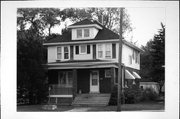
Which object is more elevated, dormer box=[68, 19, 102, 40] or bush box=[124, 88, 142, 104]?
dormer box=[68, 19, 102, 40]

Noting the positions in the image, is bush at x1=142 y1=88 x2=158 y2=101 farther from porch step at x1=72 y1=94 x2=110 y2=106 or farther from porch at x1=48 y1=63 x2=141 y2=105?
porch step at x1=72 y1=94 x2=110 y2=106

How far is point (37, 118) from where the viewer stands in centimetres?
1233

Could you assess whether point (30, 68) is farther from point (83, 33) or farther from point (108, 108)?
point (108, 108)

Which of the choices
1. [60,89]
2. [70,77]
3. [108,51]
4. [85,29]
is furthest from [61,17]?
[60,89]

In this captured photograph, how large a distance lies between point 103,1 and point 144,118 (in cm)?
343

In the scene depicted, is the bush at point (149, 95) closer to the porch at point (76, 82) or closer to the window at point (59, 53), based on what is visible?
the porch at point (76, 82)

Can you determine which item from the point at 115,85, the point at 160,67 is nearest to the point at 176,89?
the point at 160,67

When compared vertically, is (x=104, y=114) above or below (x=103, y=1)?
below

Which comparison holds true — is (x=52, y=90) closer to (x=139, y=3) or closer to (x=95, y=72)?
(x=95, y=72)

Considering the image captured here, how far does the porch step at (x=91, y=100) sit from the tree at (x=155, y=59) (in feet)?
4.23

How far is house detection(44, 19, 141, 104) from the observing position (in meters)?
12.7

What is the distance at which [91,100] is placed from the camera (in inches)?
506

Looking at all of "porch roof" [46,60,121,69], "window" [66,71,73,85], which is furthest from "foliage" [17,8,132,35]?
"window" [66,71,73,85]

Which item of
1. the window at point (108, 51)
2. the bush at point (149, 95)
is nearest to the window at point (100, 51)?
the window at point (108, 51)
